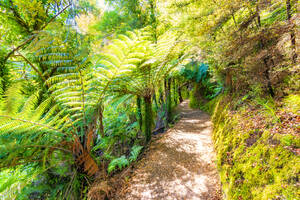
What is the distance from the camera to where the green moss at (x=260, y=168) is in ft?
3.34

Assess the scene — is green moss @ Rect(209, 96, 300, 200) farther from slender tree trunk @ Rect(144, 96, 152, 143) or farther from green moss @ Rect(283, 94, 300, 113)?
slender tree trunk @ Rect(144, 96, 152, 143)

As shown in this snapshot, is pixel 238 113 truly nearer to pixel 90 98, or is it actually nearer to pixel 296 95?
pixel 296 95

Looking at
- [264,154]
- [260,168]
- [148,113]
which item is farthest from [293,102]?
[148,113]

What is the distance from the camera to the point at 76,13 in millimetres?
2104

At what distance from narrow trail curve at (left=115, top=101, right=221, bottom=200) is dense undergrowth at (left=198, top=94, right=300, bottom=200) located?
25 cm

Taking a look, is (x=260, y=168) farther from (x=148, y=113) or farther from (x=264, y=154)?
(x=148, y=113)

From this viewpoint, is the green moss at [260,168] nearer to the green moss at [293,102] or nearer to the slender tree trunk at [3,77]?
the green moss at [293,102]

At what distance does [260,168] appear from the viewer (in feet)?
4.18

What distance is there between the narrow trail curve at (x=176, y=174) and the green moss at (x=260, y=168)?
270 millimetres

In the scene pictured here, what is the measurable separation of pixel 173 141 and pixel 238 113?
163cm

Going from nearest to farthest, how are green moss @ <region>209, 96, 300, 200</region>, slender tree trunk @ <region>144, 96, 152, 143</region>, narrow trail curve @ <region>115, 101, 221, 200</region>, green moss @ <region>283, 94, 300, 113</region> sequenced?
1. green moss @ <region>209, 96, 300, 200</region>
2. green moss @ <region>283, 94, 300, 113</region>
3. narrow trail curve @ <region>115, 101, 221, 200</region>
4. slender tree trunk @ <region>144, 96, 152, 143</region>

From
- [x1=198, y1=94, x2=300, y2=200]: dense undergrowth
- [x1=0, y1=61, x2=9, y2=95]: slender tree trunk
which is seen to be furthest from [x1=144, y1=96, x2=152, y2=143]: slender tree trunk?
[x1=0, y1=61, x2=9, y2=95]: slender tree trunk

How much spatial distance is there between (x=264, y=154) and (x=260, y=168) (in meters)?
0.16

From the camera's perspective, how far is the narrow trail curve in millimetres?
1751
